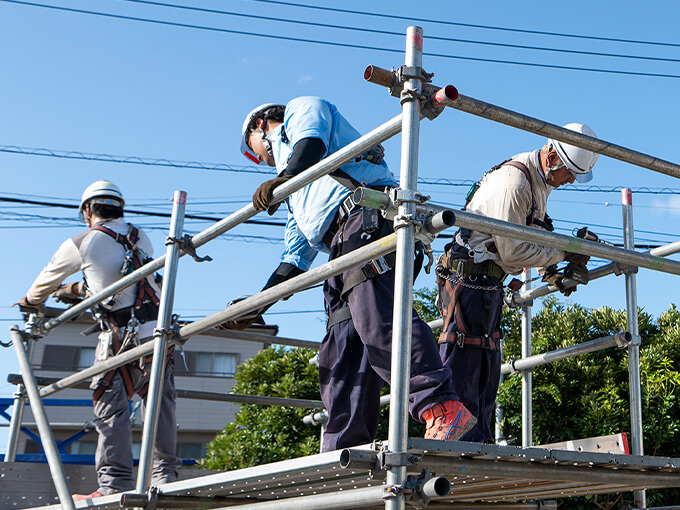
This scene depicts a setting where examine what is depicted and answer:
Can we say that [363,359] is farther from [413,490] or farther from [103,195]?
[103,195]

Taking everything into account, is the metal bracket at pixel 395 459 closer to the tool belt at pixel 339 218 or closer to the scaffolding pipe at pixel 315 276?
the scaffolding pipe at pixel 315 276

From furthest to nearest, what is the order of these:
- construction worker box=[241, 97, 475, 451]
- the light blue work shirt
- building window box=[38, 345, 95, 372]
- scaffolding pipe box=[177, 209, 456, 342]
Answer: building window box=[38, 345, 95, 372] < the light blue work shirt < construction worker box=[241, 97, 475, 451] < scaffolding pipe box=[177, 209, 456, 342]

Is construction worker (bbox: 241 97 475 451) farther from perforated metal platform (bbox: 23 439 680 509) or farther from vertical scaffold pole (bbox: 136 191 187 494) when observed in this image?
vertical scaffold pole (bbox: 136 191 187 494)

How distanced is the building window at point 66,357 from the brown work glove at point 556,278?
78.5ft

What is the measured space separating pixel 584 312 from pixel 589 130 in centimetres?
584

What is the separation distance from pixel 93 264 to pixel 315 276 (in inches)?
106

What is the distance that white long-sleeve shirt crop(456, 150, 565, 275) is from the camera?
396 cm

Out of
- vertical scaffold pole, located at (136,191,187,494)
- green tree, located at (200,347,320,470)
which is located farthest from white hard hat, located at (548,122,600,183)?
green tree, located at (200,347,320,470)

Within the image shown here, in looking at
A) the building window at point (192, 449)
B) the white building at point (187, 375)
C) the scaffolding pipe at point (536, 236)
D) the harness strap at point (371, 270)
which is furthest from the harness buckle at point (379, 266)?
the building window at point (192, 449)

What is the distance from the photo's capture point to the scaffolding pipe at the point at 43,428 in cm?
403

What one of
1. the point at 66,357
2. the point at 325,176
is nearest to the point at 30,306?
the point at 325,176

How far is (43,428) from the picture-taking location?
4.44 meters

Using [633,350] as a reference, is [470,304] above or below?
above

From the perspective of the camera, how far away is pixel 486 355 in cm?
406
